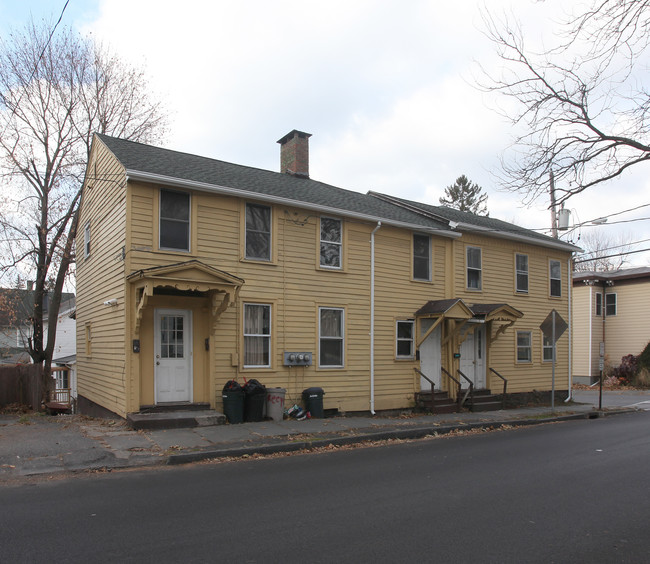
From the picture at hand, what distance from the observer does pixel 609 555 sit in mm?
4879

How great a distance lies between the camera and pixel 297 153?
1856 centimetres

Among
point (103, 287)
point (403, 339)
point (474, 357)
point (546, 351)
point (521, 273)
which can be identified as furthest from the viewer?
point (546, 351)

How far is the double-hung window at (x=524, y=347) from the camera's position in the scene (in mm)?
19281

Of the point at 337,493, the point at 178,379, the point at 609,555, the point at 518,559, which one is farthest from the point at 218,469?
the point at 609,555

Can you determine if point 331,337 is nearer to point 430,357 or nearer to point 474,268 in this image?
point 430,357

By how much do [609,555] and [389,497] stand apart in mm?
2582

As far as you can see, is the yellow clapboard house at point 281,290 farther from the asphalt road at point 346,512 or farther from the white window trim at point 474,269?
the asphalt road at point 346,512

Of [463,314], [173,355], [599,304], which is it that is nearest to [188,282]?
[173,355]

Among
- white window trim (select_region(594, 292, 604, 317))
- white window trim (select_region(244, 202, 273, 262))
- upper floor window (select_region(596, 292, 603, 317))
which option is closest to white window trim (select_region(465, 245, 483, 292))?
white window trim (select_region(244, 202, 273, 262))

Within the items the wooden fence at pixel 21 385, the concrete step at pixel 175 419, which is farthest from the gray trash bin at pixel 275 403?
the wooden fence at pixel 21 385

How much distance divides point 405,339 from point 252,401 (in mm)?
5572

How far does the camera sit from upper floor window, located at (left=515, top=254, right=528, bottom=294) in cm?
1938

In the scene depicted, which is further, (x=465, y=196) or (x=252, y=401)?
(x=465, y=196)

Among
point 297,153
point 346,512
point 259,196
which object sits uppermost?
point 297,153
